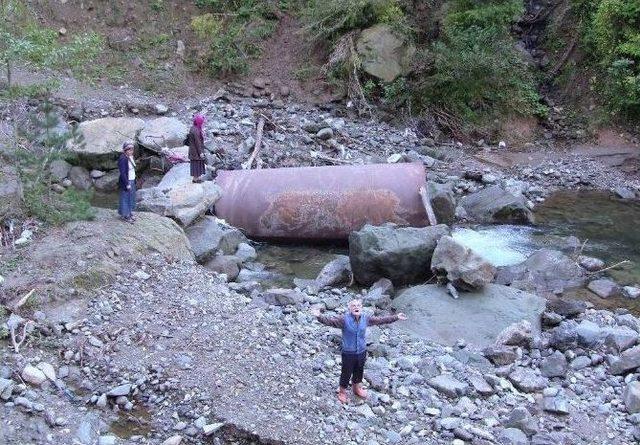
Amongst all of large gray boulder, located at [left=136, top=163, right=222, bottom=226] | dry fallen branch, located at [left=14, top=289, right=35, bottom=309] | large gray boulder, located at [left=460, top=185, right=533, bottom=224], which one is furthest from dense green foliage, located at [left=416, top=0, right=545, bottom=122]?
dry fallen branch, located at [left=14, top=289, right=35, bottom=309]

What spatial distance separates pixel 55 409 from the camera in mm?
6172

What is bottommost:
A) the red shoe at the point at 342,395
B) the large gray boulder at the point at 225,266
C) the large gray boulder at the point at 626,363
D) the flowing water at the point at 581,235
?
the flowing water at the point at 581,235

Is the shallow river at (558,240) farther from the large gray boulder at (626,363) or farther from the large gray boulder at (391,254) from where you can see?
the large gray boulder at (626,363)

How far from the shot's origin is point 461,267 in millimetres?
9219

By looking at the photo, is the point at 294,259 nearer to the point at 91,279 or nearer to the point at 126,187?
the point at 126,187

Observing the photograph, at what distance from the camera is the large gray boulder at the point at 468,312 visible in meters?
8.55

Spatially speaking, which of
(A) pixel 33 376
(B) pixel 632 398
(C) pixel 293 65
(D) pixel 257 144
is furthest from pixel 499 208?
(A) pixel 33 376

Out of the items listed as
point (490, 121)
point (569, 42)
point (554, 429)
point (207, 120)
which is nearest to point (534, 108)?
point (490, 121)

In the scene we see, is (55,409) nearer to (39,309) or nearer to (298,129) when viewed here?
(39,309)

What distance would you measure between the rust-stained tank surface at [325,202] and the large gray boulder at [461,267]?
2.14 metres

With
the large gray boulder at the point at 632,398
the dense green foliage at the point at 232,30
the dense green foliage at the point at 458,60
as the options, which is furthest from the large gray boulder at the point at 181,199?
the dense green foliage at the point at 458,60

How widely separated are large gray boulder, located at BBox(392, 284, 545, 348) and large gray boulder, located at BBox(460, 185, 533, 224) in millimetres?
3838

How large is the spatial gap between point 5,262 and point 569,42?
1713 cm

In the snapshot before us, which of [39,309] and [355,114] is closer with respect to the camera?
[39,309]
